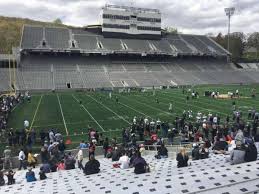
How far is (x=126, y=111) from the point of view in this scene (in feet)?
101

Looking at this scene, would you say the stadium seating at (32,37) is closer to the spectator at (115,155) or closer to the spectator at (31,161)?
the spectator at (31,161)

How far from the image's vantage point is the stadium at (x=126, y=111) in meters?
9.89

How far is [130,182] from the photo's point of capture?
28.9ft

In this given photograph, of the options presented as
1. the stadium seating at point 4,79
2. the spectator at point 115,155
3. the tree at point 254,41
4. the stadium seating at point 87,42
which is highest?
the tree at point 254,41

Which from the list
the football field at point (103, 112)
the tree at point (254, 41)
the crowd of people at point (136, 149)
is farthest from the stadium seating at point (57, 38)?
the tree at point (254, 41)

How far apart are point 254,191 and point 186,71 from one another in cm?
6194

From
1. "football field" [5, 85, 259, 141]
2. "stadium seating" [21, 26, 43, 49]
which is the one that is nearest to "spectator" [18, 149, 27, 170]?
"football field" [5, 85, 259, 141]

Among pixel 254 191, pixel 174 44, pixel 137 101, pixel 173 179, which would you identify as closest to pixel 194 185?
pixel 173 179

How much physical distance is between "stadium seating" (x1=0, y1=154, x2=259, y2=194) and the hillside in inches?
3223

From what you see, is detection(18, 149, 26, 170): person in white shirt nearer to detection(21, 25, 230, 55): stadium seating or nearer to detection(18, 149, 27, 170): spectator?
detection(18, 149, 27, 170): spectator

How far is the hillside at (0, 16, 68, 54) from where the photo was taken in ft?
300

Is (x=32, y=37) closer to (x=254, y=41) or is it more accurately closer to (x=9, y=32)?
(x=9, y=32)

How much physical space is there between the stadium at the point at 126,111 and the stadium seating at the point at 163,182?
0.11 ft

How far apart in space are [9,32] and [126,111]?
260 ft
